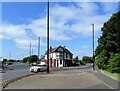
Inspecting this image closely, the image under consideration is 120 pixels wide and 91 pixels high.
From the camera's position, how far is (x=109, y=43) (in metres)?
35.0

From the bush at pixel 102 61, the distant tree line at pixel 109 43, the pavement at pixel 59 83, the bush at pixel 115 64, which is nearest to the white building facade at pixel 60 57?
the bush at pixel 102 61

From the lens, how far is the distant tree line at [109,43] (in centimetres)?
3403

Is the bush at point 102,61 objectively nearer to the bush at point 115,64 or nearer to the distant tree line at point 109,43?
the distant tree line at point 109,43

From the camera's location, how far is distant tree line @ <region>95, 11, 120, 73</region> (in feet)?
112

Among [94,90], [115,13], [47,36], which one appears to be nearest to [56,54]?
[47,36]

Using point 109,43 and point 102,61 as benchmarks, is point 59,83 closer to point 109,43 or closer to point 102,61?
point 109,43

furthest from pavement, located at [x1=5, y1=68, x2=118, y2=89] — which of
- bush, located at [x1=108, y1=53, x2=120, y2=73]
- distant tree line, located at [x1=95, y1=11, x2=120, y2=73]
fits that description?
distant tree line, located at [x1=95, y1=11, x2=120, y2=73]

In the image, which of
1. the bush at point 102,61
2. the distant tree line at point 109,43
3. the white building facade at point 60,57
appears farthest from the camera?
the white building facade at point 60,57

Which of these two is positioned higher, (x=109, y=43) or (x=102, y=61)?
(x=109, y=43)

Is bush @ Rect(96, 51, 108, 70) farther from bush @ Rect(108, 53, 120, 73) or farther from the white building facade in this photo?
the white building facade

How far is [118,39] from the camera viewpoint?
33.4 metres

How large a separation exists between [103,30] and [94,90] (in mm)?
20189

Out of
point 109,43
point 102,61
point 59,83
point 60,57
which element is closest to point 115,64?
point 109,43

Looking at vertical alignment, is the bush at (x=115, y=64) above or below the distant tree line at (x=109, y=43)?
below
